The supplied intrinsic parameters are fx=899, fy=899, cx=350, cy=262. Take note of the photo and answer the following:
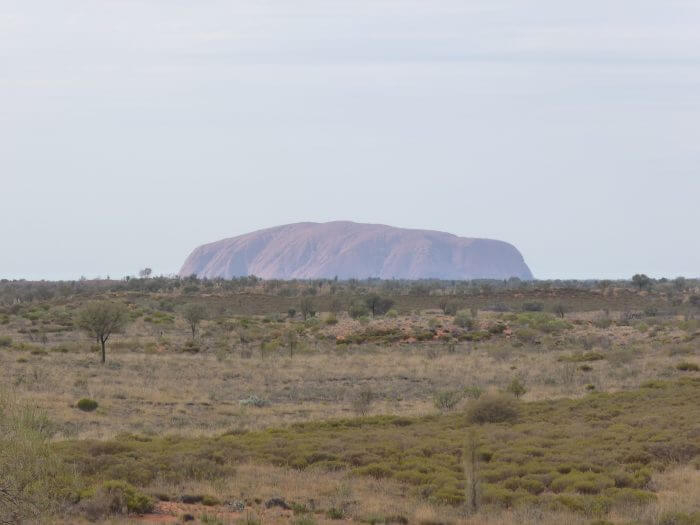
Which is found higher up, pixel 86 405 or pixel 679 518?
pixel 86 405

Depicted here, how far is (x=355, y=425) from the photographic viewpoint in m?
26.4

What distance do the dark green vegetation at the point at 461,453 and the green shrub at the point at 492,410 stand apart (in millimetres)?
99

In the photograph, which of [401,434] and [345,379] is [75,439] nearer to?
[401,434]

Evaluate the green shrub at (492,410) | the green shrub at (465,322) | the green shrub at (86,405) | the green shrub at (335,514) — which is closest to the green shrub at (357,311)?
the green shrub at (465,322)

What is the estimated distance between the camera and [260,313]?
283ft

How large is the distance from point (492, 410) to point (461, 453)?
5.47 meters

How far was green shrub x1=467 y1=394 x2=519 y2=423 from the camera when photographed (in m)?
26.6

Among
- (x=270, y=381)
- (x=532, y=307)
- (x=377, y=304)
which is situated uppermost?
(x=377, y=304)

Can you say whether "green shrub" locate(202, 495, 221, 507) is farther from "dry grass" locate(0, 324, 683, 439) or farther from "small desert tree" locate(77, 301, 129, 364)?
"small desert tree" locate(77, 301, 129, 364)

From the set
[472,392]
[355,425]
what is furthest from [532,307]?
[355,425]

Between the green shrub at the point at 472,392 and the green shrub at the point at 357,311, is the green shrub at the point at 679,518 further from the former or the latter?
the green shrub at the point at 357,311

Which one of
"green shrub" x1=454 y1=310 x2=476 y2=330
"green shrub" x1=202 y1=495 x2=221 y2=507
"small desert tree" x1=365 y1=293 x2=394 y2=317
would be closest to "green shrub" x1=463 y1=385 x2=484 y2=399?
"green shrub" x1=202 y1=495 x2=221 y2=507

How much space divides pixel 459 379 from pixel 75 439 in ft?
66.2

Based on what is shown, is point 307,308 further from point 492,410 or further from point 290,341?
point 492,410
